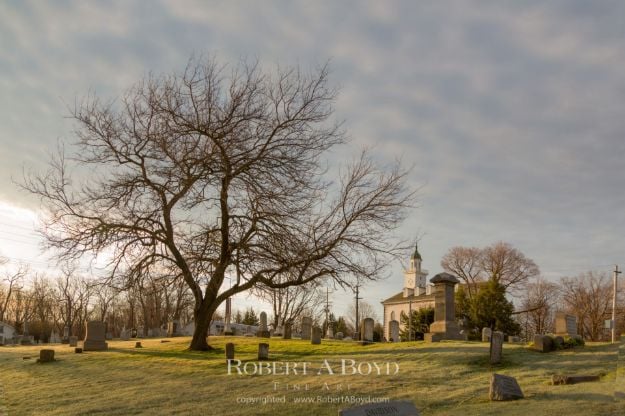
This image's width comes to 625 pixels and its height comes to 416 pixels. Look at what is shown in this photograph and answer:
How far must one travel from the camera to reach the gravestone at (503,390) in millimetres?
11125

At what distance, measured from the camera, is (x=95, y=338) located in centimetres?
2706

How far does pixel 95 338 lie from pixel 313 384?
16.7 meters

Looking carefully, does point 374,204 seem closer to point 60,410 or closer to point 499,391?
point 499,391

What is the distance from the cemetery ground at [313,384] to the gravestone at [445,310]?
3266 mm

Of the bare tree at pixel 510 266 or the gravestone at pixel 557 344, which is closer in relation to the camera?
the gravestone at pixel 557 344

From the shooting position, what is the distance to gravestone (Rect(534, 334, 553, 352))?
17.9 meters

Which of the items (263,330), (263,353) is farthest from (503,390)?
(263,330)

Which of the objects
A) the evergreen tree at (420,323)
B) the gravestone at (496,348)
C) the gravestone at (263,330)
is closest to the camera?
the gravestone at (496,348)

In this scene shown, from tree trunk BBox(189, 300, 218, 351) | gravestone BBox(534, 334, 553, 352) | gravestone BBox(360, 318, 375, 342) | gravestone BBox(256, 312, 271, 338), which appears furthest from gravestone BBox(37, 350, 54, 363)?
gravestone BBox(534, 334, 553, 352)

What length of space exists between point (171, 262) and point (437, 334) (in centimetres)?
1171

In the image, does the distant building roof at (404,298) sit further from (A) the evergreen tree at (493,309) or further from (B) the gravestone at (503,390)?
(B) the gravestone at (503,390)

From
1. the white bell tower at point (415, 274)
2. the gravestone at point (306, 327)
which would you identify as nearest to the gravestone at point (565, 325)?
the gravestone at point (306, 327)

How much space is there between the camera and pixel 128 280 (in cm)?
2091

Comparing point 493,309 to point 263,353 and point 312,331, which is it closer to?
point 312,331
